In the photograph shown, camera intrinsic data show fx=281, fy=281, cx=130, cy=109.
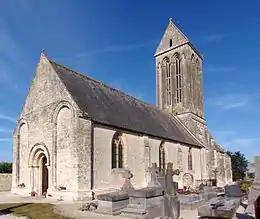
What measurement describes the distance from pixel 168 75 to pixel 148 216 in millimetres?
25996

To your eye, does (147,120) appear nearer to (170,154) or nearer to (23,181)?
(170,154)

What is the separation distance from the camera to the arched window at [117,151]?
61.1ft

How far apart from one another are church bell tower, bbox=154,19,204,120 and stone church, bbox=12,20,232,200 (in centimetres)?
460

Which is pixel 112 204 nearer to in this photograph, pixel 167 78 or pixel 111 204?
pixel 111 204

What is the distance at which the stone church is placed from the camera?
16.3m

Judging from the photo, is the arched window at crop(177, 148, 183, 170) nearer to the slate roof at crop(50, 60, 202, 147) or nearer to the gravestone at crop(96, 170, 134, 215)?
the slate roof at crop(50, 60, 202, 147)

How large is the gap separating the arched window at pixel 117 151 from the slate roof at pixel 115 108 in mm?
826

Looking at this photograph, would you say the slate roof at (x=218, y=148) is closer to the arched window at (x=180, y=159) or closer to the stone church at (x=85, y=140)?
the stone church at (x=85, y=140)

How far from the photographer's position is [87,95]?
19328 millimetres

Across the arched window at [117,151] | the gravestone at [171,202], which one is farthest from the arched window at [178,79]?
the gravestone at [171,202]

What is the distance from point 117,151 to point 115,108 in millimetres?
3836

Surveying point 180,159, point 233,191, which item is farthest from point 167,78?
point 233,191

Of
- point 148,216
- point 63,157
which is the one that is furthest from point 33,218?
point 63,157

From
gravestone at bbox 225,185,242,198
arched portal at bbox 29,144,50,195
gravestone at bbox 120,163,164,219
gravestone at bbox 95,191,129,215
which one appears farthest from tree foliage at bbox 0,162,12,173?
gravestone at bbox 225,185,242,198
